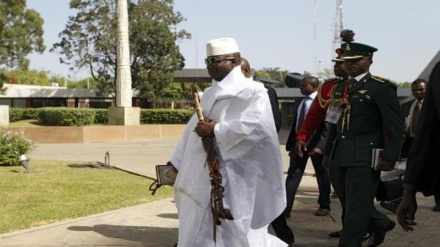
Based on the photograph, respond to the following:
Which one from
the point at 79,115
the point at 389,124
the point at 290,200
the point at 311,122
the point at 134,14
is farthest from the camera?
the point at 134,14

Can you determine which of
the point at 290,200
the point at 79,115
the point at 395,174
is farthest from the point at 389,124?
the point at 79,115

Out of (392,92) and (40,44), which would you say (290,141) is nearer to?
(392,92)

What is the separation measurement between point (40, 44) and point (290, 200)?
109 ft

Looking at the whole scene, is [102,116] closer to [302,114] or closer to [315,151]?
[302,114]

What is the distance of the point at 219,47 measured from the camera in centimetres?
379

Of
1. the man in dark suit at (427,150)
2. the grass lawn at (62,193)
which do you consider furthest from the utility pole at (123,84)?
the man in dark suit at (427,150)

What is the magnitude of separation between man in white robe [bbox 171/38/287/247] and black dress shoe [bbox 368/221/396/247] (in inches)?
52.8

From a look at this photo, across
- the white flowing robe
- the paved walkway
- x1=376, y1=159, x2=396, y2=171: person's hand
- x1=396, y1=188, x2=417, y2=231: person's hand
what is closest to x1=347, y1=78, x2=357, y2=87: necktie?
x1=376, y1=159, x2=396, y2=171: person's hand

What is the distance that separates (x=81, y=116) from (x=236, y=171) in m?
18.5

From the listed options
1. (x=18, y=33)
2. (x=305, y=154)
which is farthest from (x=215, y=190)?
(x=18, y=33)

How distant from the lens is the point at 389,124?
14.0ft

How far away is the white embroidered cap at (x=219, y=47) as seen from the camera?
12.4 feet

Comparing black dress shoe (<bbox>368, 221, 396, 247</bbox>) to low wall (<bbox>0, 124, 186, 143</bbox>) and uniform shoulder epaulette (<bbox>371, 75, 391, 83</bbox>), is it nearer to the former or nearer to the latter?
uniform shoulder epaulette (<bbox>371, 75, 391, 83</bbox>)

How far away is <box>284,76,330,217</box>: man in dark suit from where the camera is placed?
230 inches
